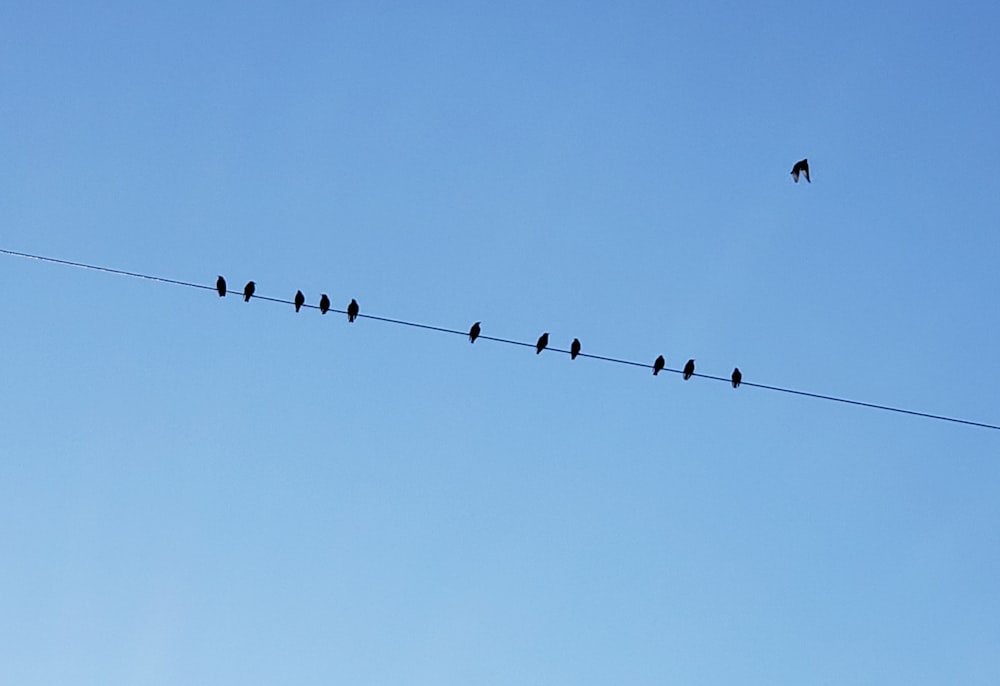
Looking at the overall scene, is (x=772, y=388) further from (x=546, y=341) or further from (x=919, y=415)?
(x=546, y=341)

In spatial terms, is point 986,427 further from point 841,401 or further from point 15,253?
point 15,253

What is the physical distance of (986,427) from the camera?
49.5ft

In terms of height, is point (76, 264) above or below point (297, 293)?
below

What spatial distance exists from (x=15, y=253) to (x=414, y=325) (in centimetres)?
522

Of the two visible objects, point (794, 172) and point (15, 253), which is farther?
point (794, 172)

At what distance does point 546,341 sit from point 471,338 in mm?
7485

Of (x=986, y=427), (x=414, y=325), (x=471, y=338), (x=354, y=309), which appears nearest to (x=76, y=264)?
(x=414, y=325)

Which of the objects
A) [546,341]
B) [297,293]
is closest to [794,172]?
[546,341]

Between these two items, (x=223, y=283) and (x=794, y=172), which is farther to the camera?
(x=223, y=283)

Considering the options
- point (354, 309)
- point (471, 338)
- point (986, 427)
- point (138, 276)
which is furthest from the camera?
point (354, 309)

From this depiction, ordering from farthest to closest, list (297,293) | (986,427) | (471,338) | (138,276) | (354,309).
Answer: (297,293), (354,309), (471,338), (986,427), (138,276)

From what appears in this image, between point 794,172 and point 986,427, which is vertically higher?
point 794,172

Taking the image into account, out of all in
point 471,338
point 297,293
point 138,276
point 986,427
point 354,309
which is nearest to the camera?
point 138,276

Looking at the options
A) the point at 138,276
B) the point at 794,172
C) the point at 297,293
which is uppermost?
the point at 794,172
